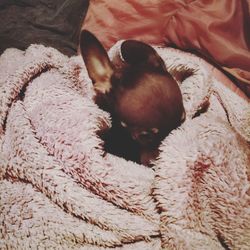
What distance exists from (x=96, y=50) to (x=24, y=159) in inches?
17.8

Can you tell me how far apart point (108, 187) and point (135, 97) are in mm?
351

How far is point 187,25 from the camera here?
165 cm

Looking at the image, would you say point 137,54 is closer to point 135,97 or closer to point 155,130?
point 135,97

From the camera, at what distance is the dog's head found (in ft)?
4.22

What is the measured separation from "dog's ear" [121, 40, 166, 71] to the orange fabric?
305 mm

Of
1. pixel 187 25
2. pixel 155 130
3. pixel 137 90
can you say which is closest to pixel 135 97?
pixel 137 90

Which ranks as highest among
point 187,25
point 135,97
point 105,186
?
point 187,25

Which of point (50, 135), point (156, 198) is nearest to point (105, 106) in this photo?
point (50, 135)

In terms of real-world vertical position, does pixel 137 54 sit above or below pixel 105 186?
above

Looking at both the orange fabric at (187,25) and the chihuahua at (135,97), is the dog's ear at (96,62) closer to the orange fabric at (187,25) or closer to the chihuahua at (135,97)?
the chihuahua at (135,97)

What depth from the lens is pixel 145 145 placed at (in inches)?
53.8

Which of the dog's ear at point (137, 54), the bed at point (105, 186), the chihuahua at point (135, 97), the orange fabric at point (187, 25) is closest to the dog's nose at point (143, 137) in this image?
the chihuahua at point (135, 97)

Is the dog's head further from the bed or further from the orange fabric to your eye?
the orange fabric

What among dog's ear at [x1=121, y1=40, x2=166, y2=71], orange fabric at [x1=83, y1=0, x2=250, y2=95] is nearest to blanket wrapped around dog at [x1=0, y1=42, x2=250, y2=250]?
dog's ear at [x1=121, y1=40, x2=166, y2=71]
